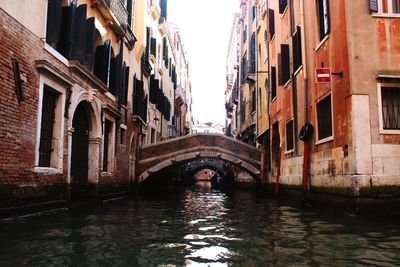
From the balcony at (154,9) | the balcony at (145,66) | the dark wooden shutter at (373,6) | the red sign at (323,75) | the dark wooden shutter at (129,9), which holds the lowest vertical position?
the red sign at (323,75)

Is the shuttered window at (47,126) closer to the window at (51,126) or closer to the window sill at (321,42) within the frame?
the window at (51,126)

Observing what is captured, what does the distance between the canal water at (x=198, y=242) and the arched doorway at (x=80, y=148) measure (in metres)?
2.88

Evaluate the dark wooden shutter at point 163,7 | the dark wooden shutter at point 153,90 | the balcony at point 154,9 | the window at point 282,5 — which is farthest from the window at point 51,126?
the dark wooden shutter at point 163,7

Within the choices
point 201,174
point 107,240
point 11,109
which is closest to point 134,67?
point 11,109

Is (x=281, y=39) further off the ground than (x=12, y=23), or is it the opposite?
(x=281, y=39)

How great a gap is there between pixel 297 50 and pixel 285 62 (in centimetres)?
113

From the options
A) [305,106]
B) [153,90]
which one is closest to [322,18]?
[305,106]

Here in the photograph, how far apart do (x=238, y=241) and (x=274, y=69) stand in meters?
9.93

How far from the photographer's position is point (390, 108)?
694 centimetres

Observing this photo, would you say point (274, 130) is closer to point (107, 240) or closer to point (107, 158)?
point (107, 158)

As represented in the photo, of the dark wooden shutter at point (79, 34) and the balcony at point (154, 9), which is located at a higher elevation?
the balcony at point (154, 9)

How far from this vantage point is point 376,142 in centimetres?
672

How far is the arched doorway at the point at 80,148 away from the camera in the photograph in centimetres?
929

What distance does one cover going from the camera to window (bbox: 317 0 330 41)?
8266mm
